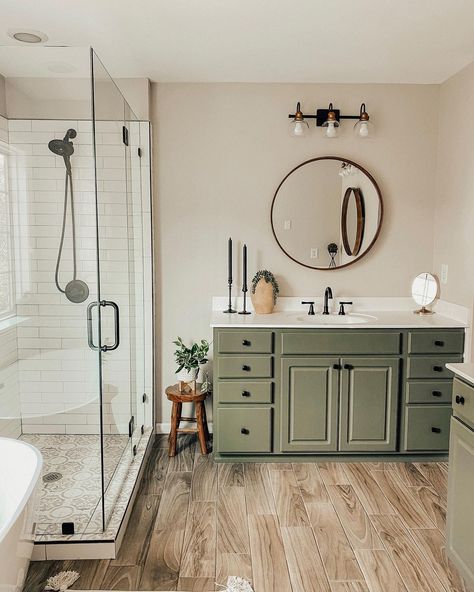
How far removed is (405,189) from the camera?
3.91 m

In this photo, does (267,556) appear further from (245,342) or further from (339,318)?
(339,318)

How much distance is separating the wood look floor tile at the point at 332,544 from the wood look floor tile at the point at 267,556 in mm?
192

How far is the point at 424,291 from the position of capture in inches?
151

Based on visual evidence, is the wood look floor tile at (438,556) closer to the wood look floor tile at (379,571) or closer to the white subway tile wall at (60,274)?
the wood look floor tile at (379,571)

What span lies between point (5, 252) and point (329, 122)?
2337mm

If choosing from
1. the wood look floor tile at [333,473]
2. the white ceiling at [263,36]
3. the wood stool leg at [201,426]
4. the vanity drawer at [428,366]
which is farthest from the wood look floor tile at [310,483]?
the white ceiling at [263,36]

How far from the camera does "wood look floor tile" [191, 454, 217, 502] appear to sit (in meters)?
3.07

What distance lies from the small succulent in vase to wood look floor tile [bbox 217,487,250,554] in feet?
4.01

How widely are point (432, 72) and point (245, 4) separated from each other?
1626 mm

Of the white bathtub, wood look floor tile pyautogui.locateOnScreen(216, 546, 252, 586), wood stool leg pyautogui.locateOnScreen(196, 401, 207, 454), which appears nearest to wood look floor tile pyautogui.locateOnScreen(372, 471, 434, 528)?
wood look floor tile pyautogui.locateOnScreen(216, 546, 252, 586)

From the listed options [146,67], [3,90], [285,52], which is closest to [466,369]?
[285,52]

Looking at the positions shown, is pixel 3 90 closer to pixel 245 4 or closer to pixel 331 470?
pixel 245 4

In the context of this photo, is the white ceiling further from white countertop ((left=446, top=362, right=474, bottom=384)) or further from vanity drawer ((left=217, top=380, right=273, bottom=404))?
vanity drawer ((left=217, top=380, right=273, bottom=404))

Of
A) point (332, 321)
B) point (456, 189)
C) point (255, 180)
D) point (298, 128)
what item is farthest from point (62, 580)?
point (456, 189)
